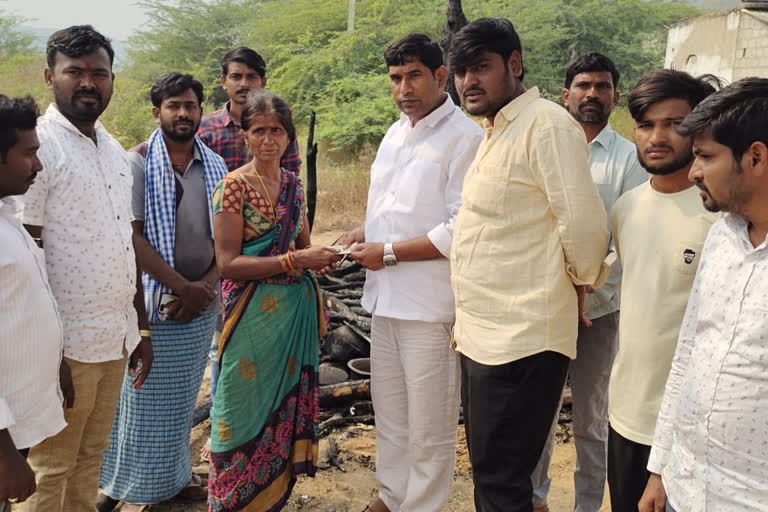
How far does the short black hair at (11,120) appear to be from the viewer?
1.99 metres

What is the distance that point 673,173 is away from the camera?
7.25 ft

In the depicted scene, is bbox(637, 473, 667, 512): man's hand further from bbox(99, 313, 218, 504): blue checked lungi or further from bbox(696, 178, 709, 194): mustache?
bbox(99, 313, 218, 504): blue checked lungi

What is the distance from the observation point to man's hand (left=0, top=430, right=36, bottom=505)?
1.81 metres

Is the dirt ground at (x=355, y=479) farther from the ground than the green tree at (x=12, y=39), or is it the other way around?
the green tree at (x=12, y=39)

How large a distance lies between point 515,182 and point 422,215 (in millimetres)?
642

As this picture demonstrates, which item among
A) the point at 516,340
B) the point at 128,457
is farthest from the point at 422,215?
the point at 128,457

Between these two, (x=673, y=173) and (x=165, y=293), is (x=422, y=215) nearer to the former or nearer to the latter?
(x=673, y=173)

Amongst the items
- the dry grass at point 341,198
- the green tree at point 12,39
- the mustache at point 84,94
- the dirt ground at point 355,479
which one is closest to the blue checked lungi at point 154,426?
the dirt ground at point 355,479

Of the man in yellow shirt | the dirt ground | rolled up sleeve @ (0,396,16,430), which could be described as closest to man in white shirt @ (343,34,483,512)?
the man in yellow shirt

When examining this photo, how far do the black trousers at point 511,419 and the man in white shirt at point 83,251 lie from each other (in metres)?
1.46

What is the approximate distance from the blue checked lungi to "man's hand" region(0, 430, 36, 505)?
1348 millimetres

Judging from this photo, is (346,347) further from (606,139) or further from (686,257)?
(686,257)

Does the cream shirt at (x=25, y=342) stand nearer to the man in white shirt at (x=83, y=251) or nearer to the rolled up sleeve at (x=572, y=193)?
the man in white shirt at (x=83, y=251)

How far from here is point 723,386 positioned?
166 cm
